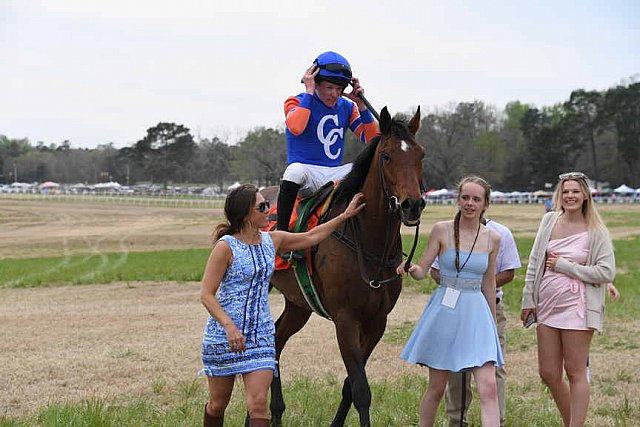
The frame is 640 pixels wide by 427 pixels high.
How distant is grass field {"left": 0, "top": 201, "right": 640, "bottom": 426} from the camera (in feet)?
19.1

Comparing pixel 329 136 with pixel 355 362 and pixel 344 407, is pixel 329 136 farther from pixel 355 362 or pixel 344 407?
pixel 344 407

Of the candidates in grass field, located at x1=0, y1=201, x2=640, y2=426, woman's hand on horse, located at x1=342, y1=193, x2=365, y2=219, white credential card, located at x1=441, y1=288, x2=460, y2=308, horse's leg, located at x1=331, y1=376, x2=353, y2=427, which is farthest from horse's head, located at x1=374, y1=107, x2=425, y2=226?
grass field, located at x1=0, y1=201, x2=640, y2=426

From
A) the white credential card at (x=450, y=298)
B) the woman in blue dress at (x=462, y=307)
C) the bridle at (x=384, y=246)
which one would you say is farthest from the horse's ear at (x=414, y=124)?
the white credential card at (x=450, y=298)

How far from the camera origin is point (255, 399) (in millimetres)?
3932

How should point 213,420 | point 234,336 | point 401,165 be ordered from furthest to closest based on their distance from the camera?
point 401,165 → point 213,420 → point 234,336

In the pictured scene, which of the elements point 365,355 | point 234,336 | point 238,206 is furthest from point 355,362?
point 238,206

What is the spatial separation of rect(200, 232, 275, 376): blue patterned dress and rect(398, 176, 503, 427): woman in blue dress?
1.07m

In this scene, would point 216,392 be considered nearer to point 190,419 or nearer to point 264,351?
point 264,351

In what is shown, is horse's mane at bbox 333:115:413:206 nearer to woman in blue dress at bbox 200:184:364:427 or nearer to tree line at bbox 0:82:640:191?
woman in blue dress at bbox 200:184:364:427

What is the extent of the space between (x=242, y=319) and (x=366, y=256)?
1.27 m

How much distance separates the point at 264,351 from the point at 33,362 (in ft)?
16.9

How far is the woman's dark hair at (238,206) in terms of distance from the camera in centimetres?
408

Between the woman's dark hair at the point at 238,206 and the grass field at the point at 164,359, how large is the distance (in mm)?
2106

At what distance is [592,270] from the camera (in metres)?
4.65
